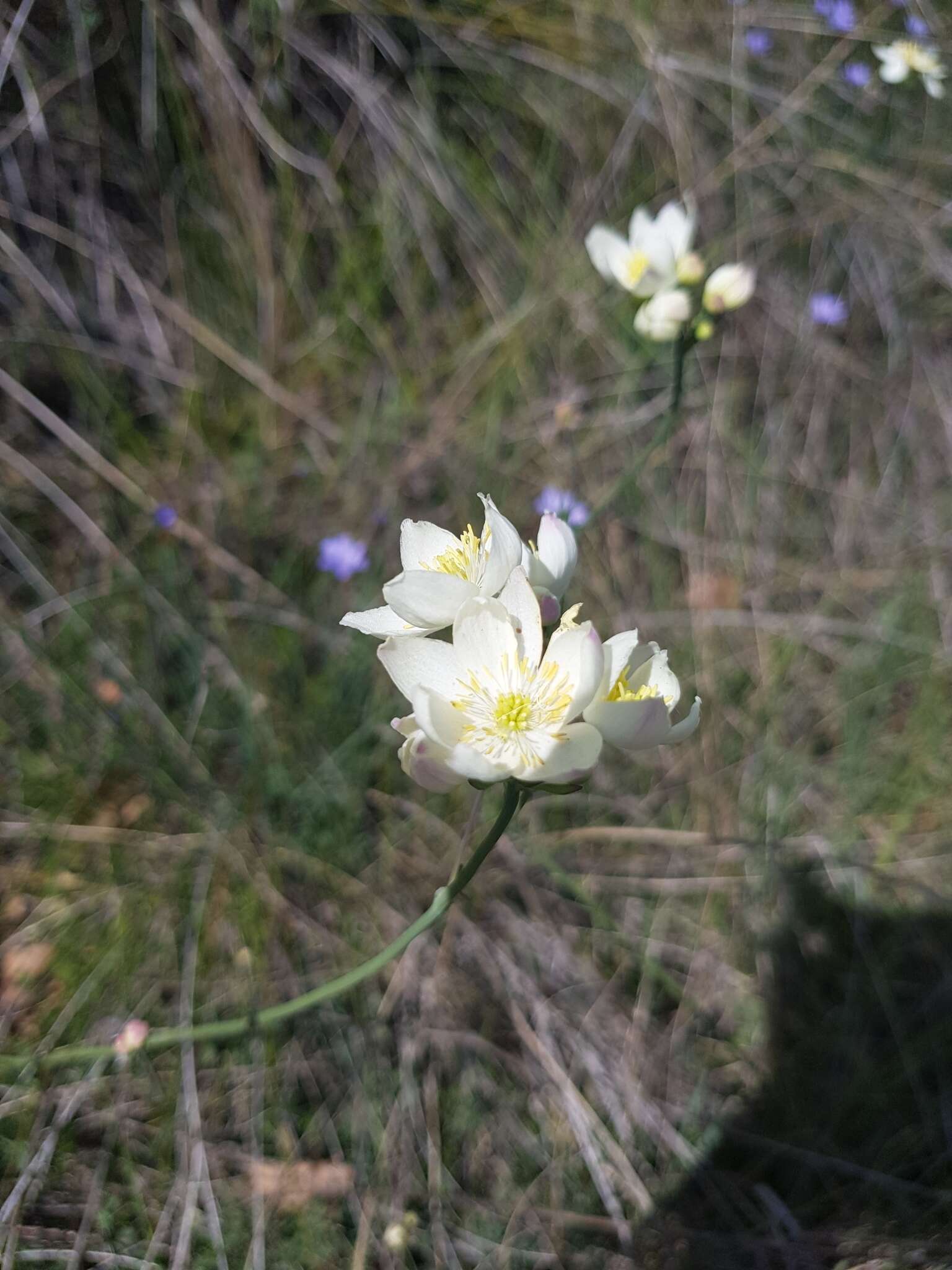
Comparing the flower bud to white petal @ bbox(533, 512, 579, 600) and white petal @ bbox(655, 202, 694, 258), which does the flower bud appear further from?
white petal @ bbox(533, 512, 579, 600)

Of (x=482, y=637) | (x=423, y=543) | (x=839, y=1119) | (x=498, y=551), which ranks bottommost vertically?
(x=839, y=1119)

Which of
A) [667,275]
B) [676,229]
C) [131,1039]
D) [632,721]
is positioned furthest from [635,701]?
[676,229]

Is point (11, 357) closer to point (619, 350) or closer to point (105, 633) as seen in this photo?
point (105, 633)

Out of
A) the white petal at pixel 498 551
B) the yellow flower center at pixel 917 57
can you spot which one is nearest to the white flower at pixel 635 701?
the white petal at pixel 498 551

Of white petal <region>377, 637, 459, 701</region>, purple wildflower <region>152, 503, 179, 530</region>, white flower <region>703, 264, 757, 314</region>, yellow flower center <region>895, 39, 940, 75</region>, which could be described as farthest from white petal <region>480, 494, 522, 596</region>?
yellow flower center <region>895, 39, 940, 75</region>

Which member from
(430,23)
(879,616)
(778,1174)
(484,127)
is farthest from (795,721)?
(430,23)

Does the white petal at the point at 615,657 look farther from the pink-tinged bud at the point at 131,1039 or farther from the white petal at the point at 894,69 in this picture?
the white petal at the point at 894,69

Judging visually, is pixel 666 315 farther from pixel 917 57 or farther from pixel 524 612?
pixel 917 57
